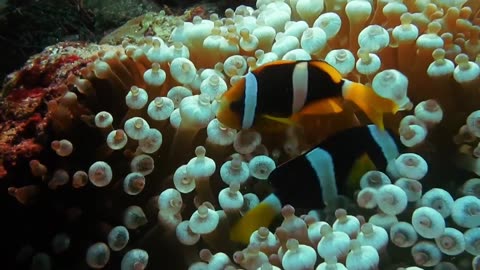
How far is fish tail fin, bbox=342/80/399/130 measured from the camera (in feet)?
4.87

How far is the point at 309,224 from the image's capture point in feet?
4.54

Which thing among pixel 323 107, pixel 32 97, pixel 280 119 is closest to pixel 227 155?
pixel 280 119

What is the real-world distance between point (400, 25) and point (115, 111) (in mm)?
1031

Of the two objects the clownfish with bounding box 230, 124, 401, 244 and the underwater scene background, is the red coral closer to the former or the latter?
the underwater scene background

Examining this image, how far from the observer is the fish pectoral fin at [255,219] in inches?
57.0

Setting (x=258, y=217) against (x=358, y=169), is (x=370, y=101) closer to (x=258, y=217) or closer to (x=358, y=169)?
(x=358, y=169)

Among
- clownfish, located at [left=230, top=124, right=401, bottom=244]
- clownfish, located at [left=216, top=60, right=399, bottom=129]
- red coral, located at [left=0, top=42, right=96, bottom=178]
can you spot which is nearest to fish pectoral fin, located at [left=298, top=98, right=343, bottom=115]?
clownfish, located at [left=216, top=60, right=399, bottom=129]

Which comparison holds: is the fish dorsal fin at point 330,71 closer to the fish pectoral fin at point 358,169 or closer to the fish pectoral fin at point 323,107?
the fish pectoral fin at point 323,107

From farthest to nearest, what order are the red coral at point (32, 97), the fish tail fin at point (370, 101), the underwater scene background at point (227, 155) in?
the red coral at point (32, 97), the fish tail fin at point (370, 101), the underwater scene background at point (227, 155)

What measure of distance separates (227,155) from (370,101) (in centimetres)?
47

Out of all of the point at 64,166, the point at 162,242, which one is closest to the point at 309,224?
the point at 162,242

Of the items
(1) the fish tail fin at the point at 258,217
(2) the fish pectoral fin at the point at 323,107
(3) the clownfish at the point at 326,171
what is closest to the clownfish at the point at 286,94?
(2) the fish pectoral fin at the point at 323,107

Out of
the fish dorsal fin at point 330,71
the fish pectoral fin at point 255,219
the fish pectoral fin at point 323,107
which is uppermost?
the fish dorsal fin at point 330,71

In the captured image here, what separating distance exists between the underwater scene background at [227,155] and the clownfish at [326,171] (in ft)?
0.06
